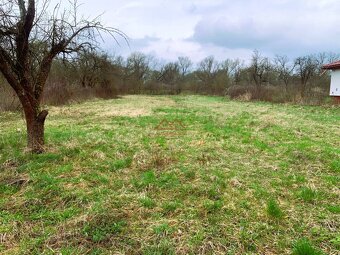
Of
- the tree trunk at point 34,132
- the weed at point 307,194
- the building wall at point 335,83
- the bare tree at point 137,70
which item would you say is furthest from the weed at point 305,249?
the bare tree at point 137,70

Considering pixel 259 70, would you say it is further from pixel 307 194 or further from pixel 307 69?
pixel 307 194

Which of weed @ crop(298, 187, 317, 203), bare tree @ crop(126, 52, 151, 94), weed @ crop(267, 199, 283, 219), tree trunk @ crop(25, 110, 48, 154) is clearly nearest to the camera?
weed @ crop(267, 199, 283, 219)

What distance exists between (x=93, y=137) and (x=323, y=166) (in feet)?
19.3

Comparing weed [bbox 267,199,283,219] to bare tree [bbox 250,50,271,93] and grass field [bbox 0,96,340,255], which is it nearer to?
grass field [bbox 0,96,340,255]

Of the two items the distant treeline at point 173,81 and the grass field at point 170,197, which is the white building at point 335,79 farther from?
the grass field at point 170,197

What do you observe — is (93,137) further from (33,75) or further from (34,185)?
(34,185)

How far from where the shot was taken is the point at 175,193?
470 cm

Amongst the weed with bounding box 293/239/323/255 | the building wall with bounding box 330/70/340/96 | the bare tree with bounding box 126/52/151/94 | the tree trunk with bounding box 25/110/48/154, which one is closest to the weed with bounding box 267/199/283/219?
the weed with bounding box 293/239/323/255

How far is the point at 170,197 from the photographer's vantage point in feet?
15.0

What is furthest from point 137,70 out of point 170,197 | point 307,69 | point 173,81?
point 170,197

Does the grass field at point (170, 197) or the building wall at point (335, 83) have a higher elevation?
the building wall at point (335, 83)

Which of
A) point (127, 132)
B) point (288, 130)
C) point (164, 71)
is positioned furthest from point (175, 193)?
point (164, 71)

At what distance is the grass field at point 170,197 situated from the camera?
3.37m

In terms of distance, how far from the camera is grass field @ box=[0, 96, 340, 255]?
3373mm
